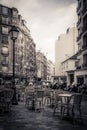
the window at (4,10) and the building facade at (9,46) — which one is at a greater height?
the window at (4,10)

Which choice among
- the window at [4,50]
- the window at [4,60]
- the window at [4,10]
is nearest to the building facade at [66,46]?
the window at [4,50]

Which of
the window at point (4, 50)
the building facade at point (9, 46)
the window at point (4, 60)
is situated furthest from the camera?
the window at point (4, 50)

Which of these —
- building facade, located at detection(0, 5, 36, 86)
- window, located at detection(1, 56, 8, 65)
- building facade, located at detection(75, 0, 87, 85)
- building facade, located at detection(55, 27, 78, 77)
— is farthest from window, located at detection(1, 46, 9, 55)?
building facade, located at detection(75, 0, 87, 85)

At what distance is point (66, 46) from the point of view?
7862 cm

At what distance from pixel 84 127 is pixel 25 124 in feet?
6.97

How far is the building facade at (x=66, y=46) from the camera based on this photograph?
249ft

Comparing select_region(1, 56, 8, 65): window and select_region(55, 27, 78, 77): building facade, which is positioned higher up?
select_region(55, 27, 78, 77): building facade

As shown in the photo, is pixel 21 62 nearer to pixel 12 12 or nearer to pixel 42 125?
pixel 12 12

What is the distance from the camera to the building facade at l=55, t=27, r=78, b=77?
75.9 meters

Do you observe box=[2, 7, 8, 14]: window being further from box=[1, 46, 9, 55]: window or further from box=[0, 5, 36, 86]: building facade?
box=[1, 46, 9, 55]: window

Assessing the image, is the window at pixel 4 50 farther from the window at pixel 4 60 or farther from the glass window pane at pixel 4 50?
the window at pixel 4 60

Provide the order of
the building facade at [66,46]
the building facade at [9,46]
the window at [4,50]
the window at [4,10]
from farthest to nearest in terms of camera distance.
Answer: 1. the building facade at [66,46]
2. the window at [4,10]
3. the window at [4,50]
4. the building facade at [9,46]

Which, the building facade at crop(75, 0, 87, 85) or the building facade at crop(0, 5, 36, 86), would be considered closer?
the building facade at crop(75, 0, 87, 85)

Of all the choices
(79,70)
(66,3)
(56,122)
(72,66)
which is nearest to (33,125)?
(56,122)
